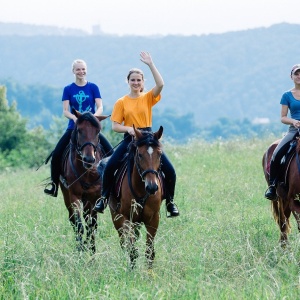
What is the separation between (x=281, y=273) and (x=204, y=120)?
17086cm

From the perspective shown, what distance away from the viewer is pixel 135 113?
9359mm

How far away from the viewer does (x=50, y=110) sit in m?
163

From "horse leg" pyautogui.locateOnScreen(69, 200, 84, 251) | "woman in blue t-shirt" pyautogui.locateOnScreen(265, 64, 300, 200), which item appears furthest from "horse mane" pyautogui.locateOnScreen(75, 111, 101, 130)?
"woman in blue t-shirt" pyautogui.locateOnScreen(265, 64, 300, 200)

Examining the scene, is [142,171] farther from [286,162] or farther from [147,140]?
[286,162]

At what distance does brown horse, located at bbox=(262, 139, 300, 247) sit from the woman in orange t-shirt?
1752 millimetres

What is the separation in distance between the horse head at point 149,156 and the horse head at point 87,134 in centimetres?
197

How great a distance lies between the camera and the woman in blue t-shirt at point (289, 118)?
10.4 m

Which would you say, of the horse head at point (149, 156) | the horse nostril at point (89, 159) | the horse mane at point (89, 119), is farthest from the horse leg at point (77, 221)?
the horse head at point (149, 156)

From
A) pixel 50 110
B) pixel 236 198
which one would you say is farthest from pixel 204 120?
pixel 236 198

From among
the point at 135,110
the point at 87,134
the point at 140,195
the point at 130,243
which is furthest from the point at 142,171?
the point at 87,134

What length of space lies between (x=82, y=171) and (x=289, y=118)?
3.14 m

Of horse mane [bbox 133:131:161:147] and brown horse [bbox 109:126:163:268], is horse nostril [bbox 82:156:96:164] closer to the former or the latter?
brown horse [bbox 109:126:163:268]

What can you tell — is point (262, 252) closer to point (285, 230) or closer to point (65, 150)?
point (285, 230)

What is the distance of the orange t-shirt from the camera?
9375 millimetres
